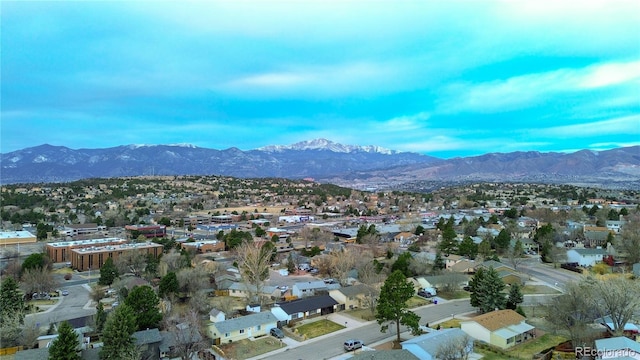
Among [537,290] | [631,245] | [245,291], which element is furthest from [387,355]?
[631,245]

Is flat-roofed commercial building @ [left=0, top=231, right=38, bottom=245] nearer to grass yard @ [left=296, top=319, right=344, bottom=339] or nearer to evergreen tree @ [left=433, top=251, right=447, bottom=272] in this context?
grass yard @ [left=296, top=319, right=344, bottom=339]

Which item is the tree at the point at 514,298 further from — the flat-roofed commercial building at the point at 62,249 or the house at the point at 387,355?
the flat-roofed commercial building at the point at 62,249

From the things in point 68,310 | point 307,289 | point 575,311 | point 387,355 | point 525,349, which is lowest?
point 68,310

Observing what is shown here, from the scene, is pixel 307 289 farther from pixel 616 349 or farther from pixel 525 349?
pixel 616 349

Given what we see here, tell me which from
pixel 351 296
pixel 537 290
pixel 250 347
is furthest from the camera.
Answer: pixel 537 290

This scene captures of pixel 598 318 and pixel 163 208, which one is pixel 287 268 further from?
pixel 163 208

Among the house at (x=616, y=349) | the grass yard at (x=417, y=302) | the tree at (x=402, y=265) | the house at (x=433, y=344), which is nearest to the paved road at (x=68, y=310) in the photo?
the house at (x=433, y=344)
